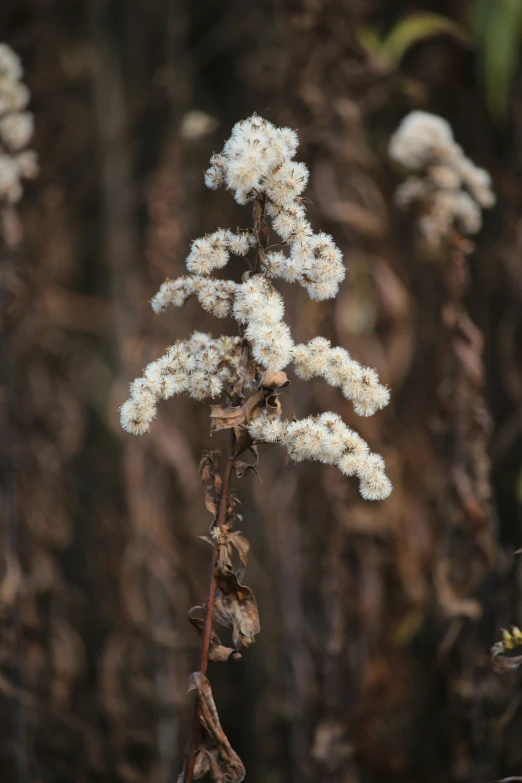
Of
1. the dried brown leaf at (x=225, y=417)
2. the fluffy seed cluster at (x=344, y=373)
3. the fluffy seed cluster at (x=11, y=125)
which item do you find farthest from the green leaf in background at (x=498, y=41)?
the dried brown leaf at (x=225, y=417)

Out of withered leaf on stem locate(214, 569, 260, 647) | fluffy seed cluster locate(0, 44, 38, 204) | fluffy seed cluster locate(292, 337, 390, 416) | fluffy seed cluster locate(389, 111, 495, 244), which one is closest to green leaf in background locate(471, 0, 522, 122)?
fluffy seed cluster locate(389, 111, 495, 244)

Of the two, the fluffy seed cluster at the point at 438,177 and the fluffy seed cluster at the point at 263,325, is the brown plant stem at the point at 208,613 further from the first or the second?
the fluffy seed cluster at the point at 438,177

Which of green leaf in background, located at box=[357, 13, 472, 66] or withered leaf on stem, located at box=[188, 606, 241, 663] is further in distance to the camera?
green leaf in background, located at box=[357, 13, 472, 66]

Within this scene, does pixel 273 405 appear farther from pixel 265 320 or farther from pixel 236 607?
pixel 236 607

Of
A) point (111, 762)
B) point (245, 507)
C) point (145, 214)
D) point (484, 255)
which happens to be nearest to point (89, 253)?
point (145, 214)

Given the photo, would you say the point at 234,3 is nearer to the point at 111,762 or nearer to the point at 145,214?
the point at 145,214

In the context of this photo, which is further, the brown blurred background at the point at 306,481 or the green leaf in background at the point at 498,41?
the green leaf in background at the point at 498,41

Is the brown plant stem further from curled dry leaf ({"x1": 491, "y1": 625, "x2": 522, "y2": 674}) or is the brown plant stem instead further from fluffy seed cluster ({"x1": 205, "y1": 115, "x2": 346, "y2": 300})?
curled dry leaf ({"x1": 491, "y1": 625, "x2": 522, "y2": 674})
